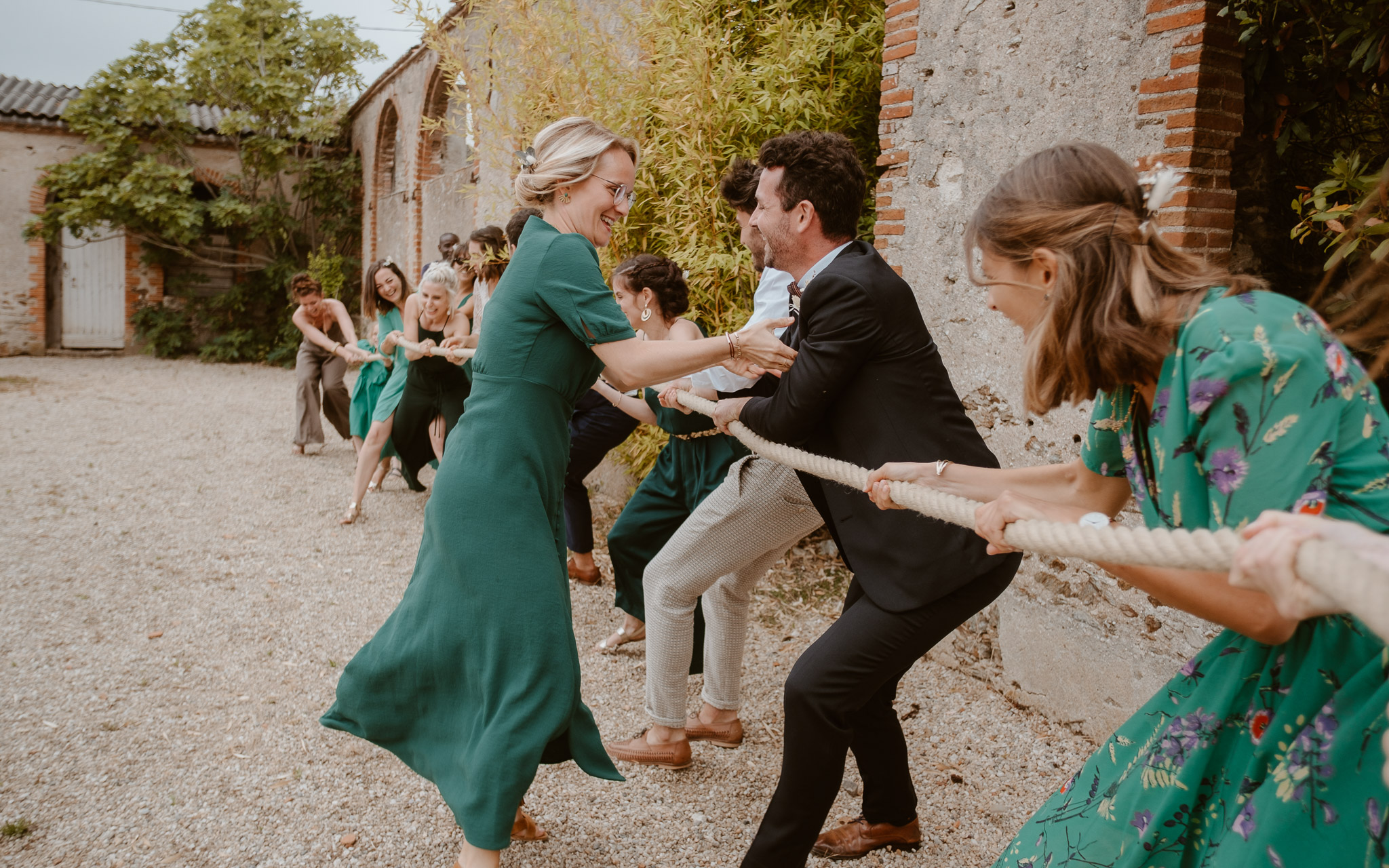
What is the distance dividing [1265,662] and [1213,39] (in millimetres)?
2822

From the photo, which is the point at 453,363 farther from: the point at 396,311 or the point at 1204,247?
the point at 1204,247

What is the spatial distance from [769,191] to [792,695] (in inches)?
56.8

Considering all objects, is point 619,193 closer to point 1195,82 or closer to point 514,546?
point 514,546

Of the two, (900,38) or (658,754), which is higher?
(900,38)

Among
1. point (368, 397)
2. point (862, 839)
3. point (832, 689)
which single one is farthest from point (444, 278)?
point (832, 689)

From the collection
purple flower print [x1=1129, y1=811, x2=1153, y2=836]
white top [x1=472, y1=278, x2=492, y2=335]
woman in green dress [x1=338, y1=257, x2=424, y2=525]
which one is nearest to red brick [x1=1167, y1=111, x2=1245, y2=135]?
purple flower print [x1=1129, y1=811, x2=1153, y2=836]

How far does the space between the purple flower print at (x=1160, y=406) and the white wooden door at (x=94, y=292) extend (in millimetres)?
21155

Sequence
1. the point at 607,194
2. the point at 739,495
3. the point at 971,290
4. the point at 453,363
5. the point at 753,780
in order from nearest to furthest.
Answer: the point at 607,194 → the point at 739,495 → the point at 753,780 → the point at 971,290 → the point at 453,363

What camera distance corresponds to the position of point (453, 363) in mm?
6355

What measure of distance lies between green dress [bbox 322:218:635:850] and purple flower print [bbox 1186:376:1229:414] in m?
1.42

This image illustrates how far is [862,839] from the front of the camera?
9.23ft

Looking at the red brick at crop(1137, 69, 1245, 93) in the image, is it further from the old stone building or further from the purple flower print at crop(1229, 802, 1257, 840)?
the old stone building

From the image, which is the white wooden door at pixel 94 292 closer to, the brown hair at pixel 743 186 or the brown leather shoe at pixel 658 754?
the brown hair at pixel 743 186

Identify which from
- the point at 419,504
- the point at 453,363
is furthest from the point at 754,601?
the point at 419,504
